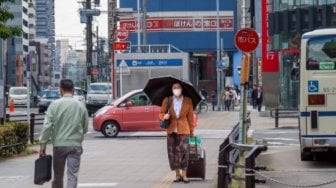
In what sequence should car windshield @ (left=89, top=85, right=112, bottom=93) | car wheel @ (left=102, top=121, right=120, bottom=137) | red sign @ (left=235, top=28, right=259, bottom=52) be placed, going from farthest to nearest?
1. car windshield @ (left=89, top=85, right=112, bottom=93)
2. car wheel @ (left=102, top=121, right=120, bottom=137)
3. red sign @ (left=235, top=28, right=259, bottom=52)

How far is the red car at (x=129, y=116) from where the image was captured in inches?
1039

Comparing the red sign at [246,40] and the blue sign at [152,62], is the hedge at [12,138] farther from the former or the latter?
the blue sign at [152,62]

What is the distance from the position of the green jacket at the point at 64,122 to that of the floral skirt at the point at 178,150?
3018 mm

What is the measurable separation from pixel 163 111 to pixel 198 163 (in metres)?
1.17

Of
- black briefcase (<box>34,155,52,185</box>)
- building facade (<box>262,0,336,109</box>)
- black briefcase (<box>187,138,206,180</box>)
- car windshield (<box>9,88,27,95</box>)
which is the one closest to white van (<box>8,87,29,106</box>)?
car windshield (<box>9,88,27,95</box>)

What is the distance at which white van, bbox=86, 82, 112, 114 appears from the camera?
153 feet

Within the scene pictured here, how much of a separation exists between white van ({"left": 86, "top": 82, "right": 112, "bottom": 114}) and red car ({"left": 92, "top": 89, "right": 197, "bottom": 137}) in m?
19.3

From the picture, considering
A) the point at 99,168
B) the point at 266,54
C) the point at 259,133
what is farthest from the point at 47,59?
the point at 99,168

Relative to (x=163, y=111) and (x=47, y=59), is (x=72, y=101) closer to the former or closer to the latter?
(x=163, y=111)

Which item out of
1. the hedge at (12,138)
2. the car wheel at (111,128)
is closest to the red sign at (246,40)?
the hedge at (12,138)

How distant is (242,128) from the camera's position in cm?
1329

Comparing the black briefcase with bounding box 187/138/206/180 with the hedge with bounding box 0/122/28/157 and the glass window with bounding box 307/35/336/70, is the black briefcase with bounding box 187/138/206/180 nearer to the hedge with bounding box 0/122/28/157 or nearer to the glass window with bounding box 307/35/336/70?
the glass window with bounding box 307/35/336/70

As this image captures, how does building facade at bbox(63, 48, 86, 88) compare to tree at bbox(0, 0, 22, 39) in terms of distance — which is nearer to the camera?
tree at bbox(0, 0, 22, 39)

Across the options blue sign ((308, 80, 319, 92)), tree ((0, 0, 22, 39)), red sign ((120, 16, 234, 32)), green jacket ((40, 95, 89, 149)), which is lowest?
green jacket ((40, 95, 89, 149))
